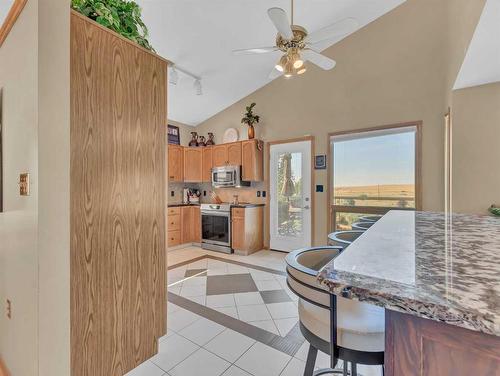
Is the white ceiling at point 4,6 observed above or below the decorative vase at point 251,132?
above

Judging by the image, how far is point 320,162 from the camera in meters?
4.10

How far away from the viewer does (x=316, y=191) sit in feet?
13.6

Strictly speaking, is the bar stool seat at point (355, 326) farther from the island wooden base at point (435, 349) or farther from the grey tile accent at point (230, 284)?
the grey tile accent at point (230, 284)

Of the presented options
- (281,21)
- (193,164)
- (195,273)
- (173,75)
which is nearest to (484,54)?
(281,21)

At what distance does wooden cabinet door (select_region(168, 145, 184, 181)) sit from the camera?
512 centimetres

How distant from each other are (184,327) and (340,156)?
3223mm

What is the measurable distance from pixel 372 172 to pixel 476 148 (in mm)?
1361

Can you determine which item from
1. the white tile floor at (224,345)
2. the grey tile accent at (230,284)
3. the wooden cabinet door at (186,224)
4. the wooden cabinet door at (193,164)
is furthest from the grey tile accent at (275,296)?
the wooden cabinet door at (193,164)

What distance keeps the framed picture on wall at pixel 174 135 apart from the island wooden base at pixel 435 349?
5.32m

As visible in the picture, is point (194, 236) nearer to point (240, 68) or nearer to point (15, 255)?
point (240, 68)

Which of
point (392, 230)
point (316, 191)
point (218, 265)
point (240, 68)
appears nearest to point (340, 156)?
point (316, 191)

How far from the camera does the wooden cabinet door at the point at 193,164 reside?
5.38m

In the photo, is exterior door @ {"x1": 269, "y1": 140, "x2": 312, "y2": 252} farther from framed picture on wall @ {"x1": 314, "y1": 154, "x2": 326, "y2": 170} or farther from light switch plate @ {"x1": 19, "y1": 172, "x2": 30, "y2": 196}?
light switch plate @ {"x1": 19, "y1": 172, "x2": 30, "y2": 196}

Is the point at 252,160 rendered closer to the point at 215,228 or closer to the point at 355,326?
the point at 215,228
